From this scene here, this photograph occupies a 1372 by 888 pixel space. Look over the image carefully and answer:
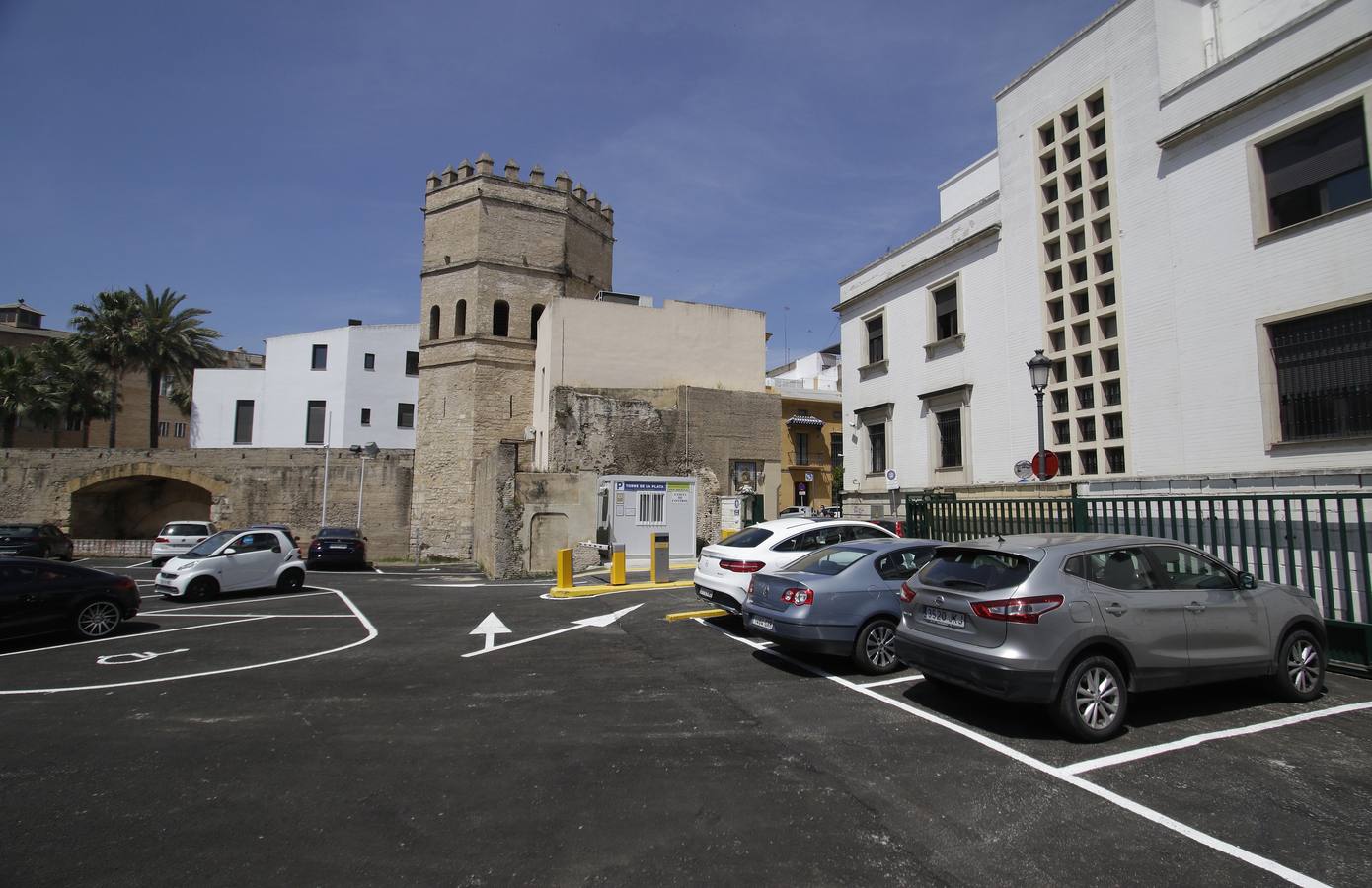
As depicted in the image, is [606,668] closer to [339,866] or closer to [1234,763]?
[339,866]

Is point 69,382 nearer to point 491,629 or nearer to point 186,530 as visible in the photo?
point 186,530

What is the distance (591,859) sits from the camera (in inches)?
149

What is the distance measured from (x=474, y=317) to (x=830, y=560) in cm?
2798

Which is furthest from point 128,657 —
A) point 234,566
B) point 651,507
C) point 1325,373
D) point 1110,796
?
point 1325,373

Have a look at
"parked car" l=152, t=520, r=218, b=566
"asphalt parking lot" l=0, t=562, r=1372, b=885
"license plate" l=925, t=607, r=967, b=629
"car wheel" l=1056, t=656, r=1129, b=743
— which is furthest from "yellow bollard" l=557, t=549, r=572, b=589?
"parked car" l=152, t=520, r=218, b=566

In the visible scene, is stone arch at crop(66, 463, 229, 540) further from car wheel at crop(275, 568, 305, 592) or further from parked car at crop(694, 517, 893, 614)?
parked car at crop(694, 517, 893, 614)

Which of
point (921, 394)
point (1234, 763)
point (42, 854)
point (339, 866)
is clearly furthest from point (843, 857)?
point (921, 394)

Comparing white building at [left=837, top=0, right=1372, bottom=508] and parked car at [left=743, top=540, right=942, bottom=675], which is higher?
white building at [left=837, top=0, right=1372, bottom=508]

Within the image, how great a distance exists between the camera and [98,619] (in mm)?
10719

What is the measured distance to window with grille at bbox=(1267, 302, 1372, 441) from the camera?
1137cm

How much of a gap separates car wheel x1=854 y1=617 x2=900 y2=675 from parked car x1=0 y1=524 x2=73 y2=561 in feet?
89.5

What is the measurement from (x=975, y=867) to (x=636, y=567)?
15803 mm

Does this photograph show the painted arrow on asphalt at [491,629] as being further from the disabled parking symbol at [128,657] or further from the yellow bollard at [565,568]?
the disabled parking symbol at [128,657]

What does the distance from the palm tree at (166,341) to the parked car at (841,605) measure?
142 feet
